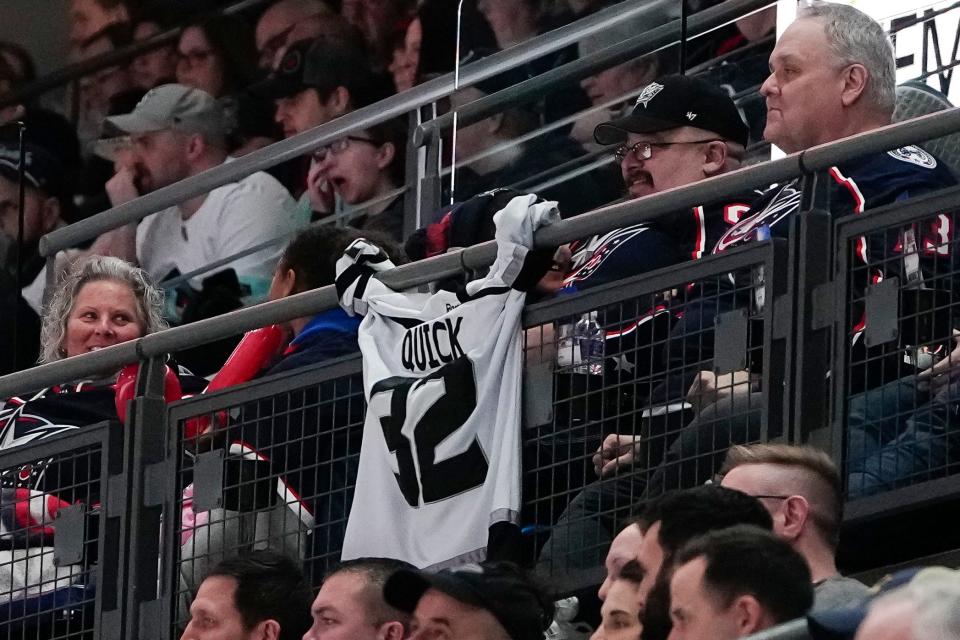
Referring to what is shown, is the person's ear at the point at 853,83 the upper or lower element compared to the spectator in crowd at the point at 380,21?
lower

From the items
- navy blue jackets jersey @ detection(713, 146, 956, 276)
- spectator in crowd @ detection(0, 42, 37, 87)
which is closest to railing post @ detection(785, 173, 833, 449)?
navy blue jackets jersey @ detection(713, 146, 956, 276)

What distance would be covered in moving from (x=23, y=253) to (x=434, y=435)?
4.49m

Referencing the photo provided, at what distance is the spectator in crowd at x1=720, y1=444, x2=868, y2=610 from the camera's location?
491 centimetres

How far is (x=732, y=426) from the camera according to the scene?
5.53 meters

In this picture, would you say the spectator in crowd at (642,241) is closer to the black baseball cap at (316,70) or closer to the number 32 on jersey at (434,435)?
the number 32 on jersey at (434,435)

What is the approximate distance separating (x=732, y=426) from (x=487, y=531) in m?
0.62

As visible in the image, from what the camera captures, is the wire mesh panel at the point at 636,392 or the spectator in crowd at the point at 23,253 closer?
the wire mesh panel at the point at 636,392

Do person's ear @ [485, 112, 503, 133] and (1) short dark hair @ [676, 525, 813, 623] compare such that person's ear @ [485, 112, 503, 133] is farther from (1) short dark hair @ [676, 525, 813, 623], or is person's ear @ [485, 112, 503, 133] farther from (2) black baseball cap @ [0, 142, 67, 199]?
(1) short dark hair @ [676, 525, 813, 623]

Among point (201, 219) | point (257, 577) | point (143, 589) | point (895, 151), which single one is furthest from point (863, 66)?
point (201, 219)

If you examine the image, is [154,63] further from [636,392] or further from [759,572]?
[759,572]

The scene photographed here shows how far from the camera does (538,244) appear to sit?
579 centimetres

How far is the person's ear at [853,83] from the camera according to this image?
19.9 ft

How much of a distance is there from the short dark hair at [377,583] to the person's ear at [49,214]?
4620 millimetres

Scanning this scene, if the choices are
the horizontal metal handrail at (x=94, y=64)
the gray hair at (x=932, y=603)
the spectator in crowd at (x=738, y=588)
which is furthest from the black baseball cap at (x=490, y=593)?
the horizontal metal handrail at (x=94, y=64)
